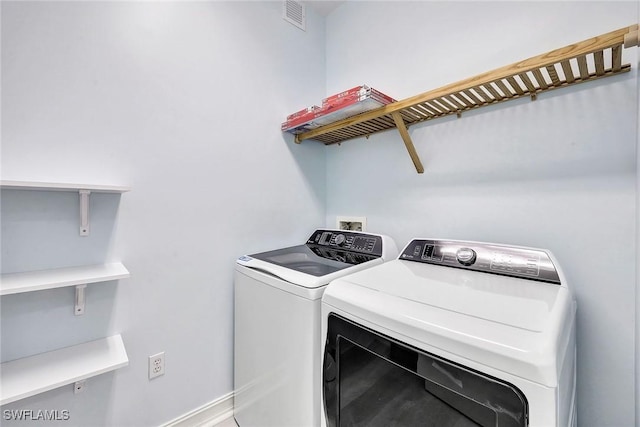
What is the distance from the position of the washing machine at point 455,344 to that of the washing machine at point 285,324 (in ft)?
0.25

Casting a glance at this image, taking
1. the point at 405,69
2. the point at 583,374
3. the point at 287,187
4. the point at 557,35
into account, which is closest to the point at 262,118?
the point at 287,187

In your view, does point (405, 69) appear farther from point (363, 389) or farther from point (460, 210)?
point (363, 389)

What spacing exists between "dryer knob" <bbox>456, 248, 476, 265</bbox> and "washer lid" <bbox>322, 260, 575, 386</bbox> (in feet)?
0.20

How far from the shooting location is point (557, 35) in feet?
3.61

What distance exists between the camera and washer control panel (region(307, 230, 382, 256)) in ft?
4.82

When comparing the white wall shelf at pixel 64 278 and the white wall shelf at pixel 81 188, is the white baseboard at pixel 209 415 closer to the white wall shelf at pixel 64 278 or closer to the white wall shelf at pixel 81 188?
the white wall shelf at pixel 64 278

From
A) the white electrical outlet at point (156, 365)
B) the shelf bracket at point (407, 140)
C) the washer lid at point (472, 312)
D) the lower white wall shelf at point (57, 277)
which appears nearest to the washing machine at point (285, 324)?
the washer lid at point (472, 312)

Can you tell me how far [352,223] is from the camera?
192 cm

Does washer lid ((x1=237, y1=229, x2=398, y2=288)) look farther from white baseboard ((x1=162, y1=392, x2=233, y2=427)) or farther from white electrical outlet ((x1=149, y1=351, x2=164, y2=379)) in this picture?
white baseboard ((x1=162, y1=392, x2=233, y2=427))

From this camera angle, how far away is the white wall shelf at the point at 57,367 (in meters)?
0.88

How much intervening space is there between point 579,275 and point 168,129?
1940 millimetres

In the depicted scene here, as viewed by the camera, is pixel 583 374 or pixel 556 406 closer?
pixel 556 406

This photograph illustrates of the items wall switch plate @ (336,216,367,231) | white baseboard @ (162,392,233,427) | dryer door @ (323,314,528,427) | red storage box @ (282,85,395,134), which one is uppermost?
red storage box @ (282,85,395,134)

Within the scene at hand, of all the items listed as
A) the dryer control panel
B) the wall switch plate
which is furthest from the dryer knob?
the wall switch plate
